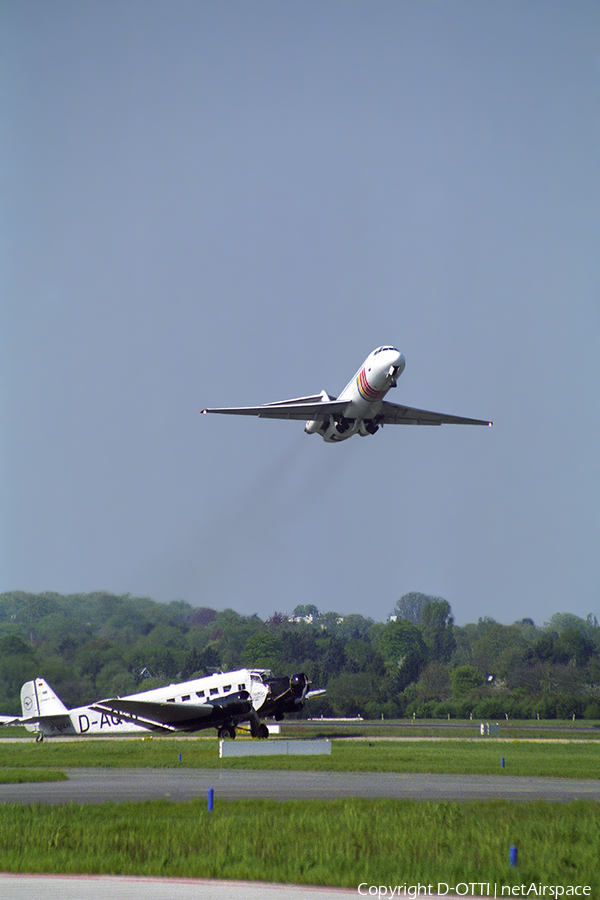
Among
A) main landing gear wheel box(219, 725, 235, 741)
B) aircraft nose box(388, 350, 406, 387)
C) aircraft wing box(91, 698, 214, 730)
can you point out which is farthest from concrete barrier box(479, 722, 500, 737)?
aircraft nose box(388, 350, 406, 387)

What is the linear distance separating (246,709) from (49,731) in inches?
558


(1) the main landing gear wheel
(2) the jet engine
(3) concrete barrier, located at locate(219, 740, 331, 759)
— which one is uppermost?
(2) the jet engine

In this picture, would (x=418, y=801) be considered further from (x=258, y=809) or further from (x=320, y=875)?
(x=320, y=875)

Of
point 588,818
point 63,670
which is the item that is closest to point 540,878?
point 588,818

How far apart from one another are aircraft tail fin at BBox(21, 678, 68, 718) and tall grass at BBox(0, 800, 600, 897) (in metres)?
34.6

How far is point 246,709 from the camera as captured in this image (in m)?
51.9

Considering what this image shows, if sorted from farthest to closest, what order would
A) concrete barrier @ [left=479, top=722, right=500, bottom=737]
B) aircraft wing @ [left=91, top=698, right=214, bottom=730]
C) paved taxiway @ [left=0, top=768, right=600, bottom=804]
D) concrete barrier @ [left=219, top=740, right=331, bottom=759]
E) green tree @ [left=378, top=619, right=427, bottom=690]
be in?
green tree @ [left=378, top=619, right=427, bottom=690]
concrete barrier @ [left=479, top=722, right=500, bottom=737]
aircraft wing @ [left=91, top=698, right=214, bottom=730]
concrete barrier @ [left=219, top=740, right=331, bottom=759]
paved taxiway @ [left=0, top=768, right=600, bottom=804]

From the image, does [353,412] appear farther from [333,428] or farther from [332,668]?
[332,668]

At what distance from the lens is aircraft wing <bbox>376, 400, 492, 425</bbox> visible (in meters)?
52.7

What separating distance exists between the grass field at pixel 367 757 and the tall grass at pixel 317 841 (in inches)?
502

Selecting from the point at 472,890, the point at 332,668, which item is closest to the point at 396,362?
the point at 472,890

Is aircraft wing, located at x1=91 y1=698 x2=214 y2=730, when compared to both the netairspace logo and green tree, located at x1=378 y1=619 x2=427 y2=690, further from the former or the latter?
green tree, located at x1=378 y1=619 x2=427 y2=690

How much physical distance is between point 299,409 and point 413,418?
24.6 feet

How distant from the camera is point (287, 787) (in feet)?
96.9
